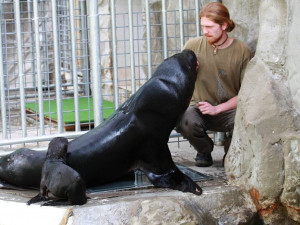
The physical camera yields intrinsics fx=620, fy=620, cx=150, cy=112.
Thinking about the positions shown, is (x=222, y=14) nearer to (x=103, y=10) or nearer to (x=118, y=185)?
(x=118, y=185)

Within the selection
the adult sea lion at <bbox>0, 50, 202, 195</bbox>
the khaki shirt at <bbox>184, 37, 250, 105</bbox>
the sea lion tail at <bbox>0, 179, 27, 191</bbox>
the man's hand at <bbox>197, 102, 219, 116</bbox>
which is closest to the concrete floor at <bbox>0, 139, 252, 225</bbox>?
the sea lion tail at <bbox>0, 179, 27, 191</bbox>

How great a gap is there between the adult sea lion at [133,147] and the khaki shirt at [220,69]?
57 cm

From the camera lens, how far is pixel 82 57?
961 centimetres

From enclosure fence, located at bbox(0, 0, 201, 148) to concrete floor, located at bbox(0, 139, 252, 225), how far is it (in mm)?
1388

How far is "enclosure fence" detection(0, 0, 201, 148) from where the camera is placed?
632cm

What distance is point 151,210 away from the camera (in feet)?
15.0

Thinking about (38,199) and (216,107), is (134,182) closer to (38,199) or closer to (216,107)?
(38,199)

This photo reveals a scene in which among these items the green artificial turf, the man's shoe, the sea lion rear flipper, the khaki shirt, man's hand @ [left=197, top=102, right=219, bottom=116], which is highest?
the khaki shirt

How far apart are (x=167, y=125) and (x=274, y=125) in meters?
0.94

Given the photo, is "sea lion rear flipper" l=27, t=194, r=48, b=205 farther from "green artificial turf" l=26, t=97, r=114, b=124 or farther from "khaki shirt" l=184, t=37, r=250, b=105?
"green artificial turf" l=26, t=97, r=114, b=124

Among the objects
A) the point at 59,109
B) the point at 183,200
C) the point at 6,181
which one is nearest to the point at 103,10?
the point at 59,109

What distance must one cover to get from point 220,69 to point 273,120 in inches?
47.2

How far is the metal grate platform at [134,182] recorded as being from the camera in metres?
5.20

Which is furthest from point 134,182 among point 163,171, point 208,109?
point 208,109
